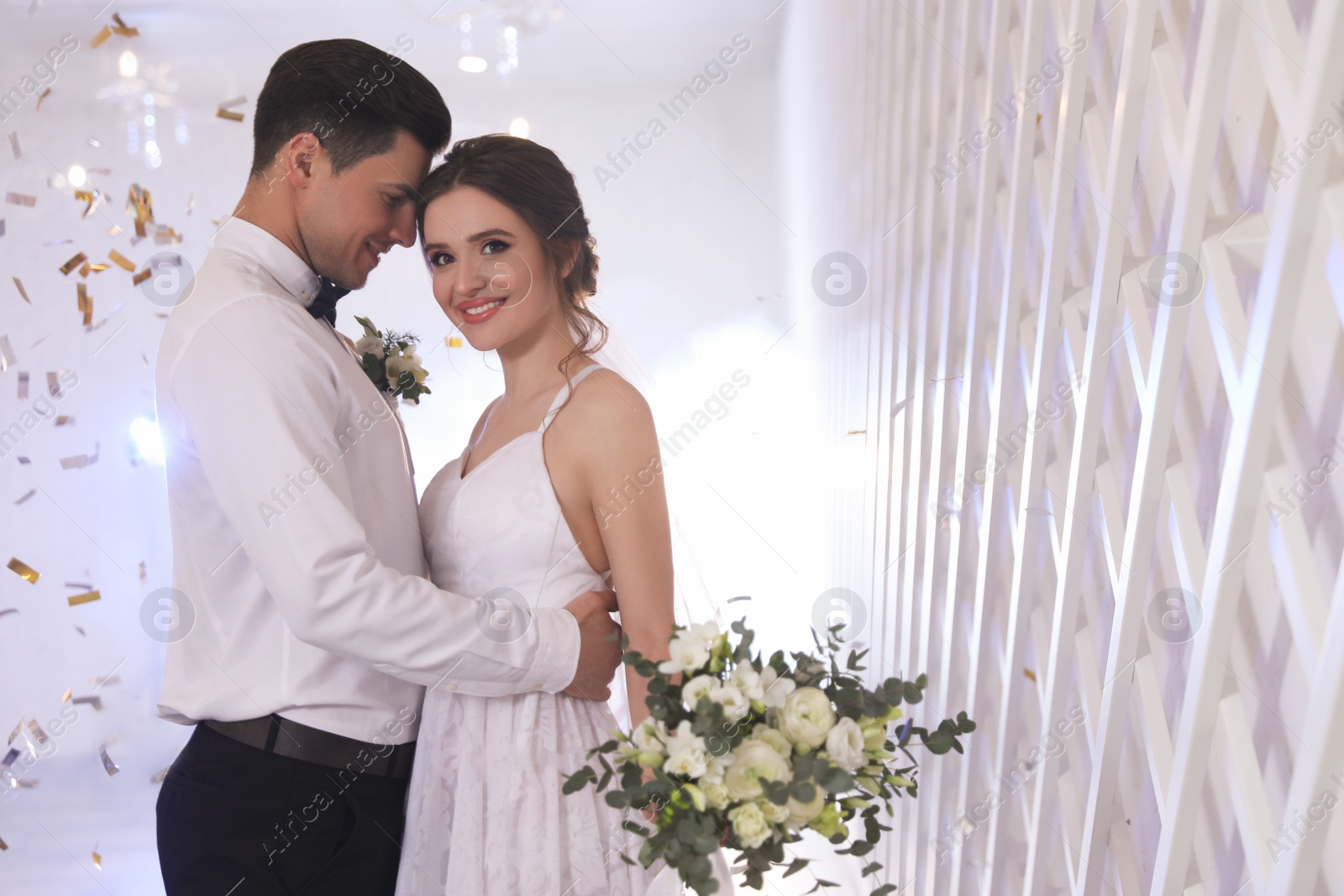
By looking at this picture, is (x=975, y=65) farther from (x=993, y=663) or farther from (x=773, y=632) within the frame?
(x=773, y=632)

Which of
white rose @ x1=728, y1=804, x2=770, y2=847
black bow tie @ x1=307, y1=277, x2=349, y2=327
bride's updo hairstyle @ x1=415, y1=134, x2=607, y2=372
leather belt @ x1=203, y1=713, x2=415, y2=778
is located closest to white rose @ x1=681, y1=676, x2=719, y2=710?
white rose @ x1=728, y1=804, x2=770, y2=847

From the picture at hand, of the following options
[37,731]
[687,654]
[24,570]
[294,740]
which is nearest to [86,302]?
[24,570]

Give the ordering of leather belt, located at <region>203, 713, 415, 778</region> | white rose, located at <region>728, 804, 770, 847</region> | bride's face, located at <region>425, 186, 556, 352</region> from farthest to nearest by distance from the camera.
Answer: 1. bride's face, located at <region>425, 186, 556, 352</region>
2. leather belt, located at <region>203, 713, 415, 778</region>
3. white rose, located at <region>728, 804, 770, 847</region>

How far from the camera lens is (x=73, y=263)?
4.45 metres

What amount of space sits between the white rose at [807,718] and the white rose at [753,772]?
30mm

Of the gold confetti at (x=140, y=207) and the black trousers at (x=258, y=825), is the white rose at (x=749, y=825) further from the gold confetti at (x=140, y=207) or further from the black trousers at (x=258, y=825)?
the gold confetti at (x=140, y=207)

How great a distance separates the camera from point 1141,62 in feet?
3.24

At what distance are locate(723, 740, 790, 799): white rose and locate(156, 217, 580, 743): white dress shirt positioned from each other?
0.54 m

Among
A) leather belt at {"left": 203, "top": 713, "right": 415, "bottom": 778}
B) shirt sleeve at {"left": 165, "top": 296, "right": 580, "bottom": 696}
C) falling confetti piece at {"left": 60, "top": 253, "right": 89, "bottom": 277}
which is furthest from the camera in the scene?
falling confetti piece at {"left": 60, "top": 253, "right": 89, "bottom": 277}

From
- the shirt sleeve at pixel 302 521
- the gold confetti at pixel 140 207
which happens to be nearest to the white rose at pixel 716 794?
the shirt sleeve at pixel 302 521

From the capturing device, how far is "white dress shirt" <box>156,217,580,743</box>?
1300 millimetres

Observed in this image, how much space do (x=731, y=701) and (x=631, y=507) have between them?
58 centimetres

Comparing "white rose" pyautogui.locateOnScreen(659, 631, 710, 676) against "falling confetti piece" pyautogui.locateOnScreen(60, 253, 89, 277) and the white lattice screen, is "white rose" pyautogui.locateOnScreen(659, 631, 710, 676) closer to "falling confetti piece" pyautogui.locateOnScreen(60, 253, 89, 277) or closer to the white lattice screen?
the white lattice screen

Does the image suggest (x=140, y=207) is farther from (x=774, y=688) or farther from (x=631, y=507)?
(x=774, y=688)
